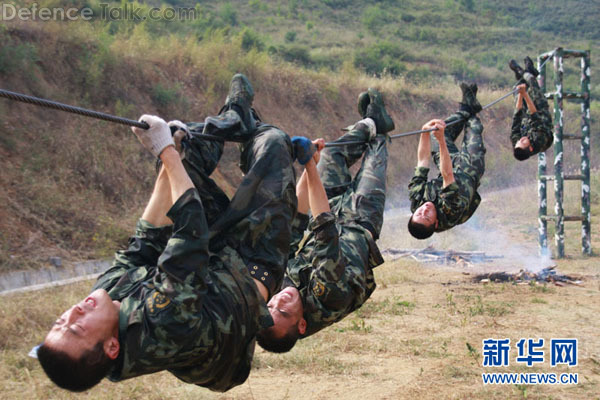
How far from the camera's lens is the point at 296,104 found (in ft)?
67.4

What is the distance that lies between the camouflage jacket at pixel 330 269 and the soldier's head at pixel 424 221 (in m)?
1.21

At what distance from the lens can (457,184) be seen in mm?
5977

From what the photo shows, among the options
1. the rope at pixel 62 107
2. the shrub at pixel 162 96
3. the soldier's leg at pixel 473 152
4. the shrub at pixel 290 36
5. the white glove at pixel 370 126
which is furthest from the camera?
the shrub at pixel 290 36

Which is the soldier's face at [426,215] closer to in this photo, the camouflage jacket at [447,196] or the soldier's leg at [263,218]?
the camouflage jacket at [447,196]

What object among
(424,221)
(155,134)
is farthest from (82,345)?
(424,221)

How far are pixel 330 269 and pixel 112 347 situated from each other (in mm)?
1490

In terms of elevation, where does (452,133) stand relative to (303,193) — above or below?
above

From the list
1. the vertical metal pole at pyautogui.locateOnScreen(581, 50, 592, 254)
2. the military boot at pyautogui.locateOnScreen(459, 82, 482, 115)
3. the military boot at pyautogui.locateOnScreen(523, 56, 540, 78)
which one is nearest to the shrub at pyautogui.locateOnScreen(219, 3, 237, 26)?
the vertical metal pole at pyautogui.locateOnScreen(581, 50, 592, 254)

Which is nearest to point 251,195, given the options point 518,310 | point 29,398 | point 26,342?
point 29,398

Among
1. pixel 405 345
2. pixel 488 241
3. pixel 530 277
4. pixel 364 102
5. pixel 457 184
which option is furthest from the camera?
pixel 488 241

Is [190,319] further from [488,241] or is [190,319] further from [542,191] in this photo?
[488,241]

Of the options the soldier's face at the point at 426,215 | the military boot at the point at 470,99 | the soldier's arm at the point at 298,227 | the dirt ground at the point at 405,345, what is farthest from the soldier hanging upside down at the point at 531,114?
the soldier's arm at the point at 298,227

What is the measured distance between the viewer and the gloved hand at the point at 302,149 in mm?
3811

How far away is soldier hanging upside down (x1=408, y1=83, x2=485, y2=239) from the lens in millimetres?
5781
